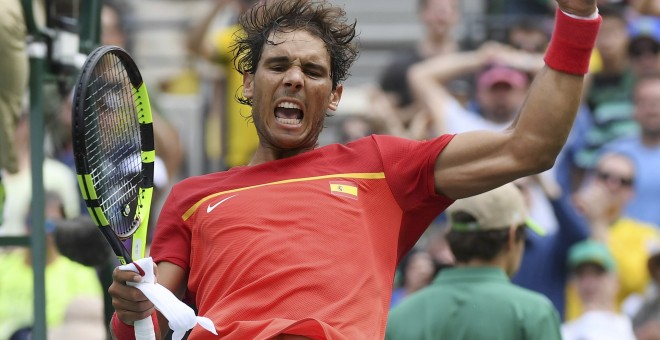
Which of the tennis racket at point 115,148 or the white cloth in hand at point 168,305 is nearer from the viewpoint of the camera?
the white cloth in hand at point 168,305

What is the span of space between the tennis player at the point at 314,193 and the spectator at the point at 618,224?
13.7 ft

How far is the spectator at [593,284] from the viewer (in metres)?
7.54

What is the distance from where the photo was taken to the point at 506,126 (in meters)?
7.08

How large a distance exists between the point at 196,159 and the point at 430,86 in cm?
226

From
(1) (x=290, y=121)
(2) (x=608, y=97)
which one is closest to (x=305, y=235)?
(1) (x=290, y=121)

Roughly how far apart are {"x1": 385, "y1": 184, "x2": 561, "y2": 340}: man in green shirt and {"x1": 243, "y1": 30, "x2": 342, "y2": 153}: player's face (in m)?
1.39

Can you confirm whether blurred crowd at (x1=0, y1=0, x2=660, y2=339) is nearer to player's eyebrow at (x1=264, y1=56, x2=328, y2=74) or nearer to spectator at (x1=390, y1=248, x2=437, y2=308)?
spectator at (x1=390, y1=248, x2=437, y2=308)

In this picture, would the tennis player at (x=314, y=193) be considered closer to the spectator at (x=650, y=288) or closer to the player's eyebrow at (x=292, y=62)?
the player's eyebrow at (x=292, y=62)

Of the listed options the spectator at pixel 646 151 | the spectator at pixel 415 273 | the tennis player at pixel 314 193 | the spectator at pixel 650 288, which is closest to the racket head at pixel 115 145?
the tennis player at pixel 314 193

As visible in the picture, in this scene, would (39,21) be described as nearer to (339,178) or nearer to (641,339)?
(339,178)

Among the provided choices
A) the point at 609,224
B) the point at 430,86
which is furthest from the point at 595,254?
the point at 430,86

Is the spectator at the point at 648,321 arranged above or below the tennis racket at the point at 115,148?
below

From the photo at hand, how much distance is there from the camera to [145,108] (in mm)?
4035

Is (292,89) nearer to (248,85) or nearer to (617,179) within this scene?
(248,85)
